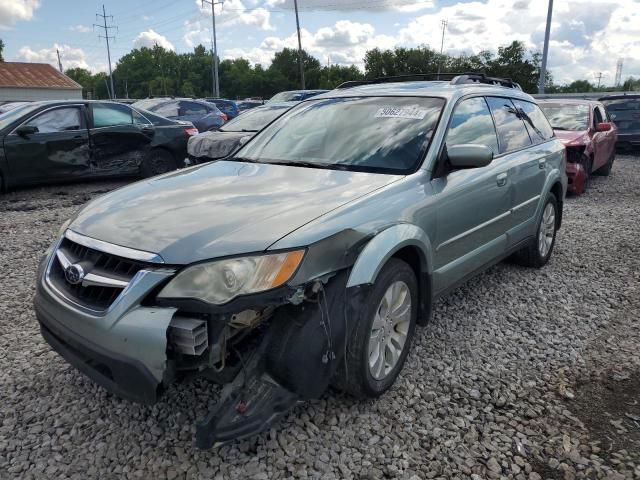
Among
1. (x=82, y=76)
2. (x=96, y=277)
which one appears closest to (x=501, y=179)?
(x=96, y=277)

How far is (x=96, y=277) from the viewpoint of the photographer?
228 cm

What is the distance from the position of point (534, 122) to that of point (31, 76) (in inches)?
2269

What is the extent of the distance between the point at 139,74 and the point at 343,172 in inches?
4213

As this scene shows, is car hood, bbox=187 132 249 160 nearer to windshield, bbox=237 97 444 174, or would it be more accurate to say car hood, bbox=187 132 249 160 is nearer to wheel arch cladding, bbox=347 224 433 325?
windshield, bbox=237 97 444 174

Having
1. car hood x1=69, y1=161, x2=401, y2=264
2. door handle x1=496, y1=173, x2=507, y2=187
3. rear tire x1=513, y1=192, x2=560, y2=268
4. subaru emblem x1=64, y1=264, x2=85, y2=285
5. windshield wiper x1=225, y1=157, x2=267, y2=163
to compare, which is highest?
windshield wiper x1=225, y1=157, x2=267, y2=163

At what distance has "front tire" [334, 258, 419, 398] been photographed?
249cm

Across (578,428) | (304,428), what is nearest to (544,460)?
(578,428)

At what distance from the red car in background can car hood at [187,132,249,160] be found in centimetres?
535

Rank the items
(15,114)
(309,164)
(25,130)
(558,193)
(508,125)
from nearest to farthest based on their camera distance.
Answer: (309,164), (508,125), (558,193), (25,130), (15,114)

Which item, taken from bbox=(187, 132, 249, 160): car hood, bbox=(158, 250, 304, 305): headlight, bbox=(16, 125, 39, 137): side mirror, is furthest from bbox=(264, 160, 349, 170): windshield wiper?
bbox=(16, 125, 39, 137): side mirror

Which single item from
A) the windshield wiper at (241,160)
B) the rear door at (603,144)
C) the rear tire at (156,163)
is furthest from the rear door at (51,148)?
the rear door at (603,144)

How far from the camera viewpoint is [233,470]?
2277 millimetres

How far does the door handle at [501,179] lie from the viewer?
12.5ft

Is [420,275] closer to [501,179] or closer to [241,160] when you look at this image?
[501,179]
